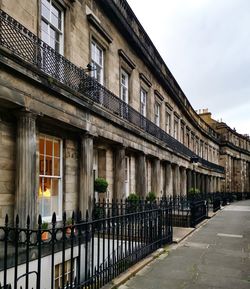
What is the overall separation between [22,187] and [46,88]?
2.49m

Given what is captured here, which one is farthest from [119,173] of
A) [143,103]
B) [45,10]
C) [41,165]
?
[45,10]

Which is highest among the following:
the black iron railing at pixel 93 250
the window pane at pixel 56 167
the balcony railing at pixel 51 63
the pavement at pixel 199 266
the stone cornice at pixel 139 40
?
the stone cornice at pixel 139 40

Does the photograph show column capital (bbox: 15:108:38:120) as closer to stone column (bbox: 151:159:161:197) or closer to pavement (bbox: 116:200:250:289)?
pavement (bbox: 116:200:250:289)

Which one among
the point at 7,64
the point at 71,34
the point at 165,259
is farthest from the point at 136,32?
the point at 165,259

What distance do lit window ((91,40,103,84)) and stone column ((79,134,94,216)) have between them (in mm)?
3166

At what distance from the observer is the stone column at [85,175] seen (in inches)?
380

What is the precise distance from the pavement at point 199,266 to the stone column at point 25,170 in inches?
→ 109

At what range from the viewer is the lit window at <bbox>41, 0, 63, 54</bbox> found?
8.91 metres

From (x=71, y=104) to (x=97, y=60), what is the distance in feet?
13.2

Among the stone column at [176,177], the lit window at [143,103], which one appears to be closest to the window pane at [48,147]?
the lit window at [143,103]

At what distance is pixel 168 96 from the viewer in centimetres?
2348

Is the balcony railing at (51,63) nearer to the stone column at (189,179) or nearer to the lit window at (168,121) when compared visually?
the lit window at (168,121)

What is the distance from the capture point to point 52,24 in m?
9.24

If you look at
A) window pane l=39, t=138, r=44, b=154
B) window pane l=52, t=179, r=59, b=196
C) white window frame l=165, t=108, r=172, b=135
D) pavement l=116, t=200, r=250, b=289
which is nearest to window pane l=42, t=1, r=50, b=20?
window pane l=39, t=138, r=44, b=154
